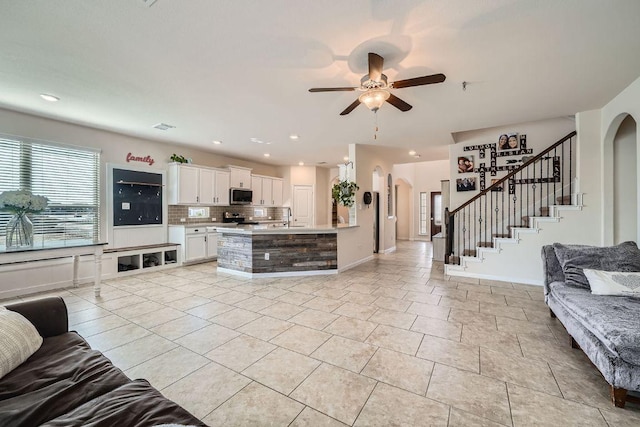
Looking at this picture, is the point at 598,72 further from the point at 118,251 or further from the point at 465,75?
the point at 118,251

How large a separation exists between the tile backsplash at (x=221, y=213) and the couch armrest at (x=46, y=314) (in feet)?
15.9

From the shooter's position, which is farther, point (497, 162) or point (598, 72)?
point (497, 162)

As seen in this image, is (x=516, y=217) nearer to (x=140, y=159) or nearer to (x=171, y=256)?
(x=171, y=256)

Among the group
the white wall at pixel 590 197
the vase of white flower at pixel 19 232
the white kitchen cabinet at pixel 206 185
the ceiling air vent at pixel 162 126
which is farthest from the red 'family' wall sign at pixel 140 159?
the white wall at pixel 590 197

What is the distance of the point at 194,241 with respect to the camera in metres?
6.38

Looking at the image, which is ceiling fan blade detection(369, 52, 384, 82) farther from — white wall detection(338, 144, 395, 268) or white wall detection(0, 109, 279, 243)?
white wall detection(0, 109, 279, 243)

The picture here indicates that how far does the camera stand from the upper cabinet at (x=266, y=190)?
27.1 feet

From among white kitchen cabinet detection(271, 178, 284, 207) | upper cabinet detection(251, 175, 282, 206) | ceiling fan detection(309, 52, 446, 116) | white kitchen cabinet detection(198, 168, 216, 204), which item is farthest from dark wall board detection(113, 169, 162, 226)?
ceiling fan detection(309, 52, 446, 116)

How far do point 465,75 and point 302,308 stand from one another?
138 inches

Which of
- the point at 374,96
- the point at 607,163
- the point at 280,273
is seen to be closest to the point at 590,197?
the point at 607,163

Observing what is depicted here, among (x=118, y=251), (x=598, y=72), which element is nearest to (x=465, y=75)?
(x=598, y=72)

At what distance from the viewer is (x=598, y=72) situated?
301 cm

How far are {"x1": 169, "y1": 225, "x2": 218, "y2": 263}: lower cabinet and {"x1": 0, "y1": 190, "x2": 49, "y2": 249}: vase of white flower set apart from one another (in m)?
2.52

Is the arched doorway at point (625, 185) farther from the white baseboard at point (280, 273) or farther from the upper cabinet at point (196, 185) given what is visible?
the upper cabinet at point (196, 185)
